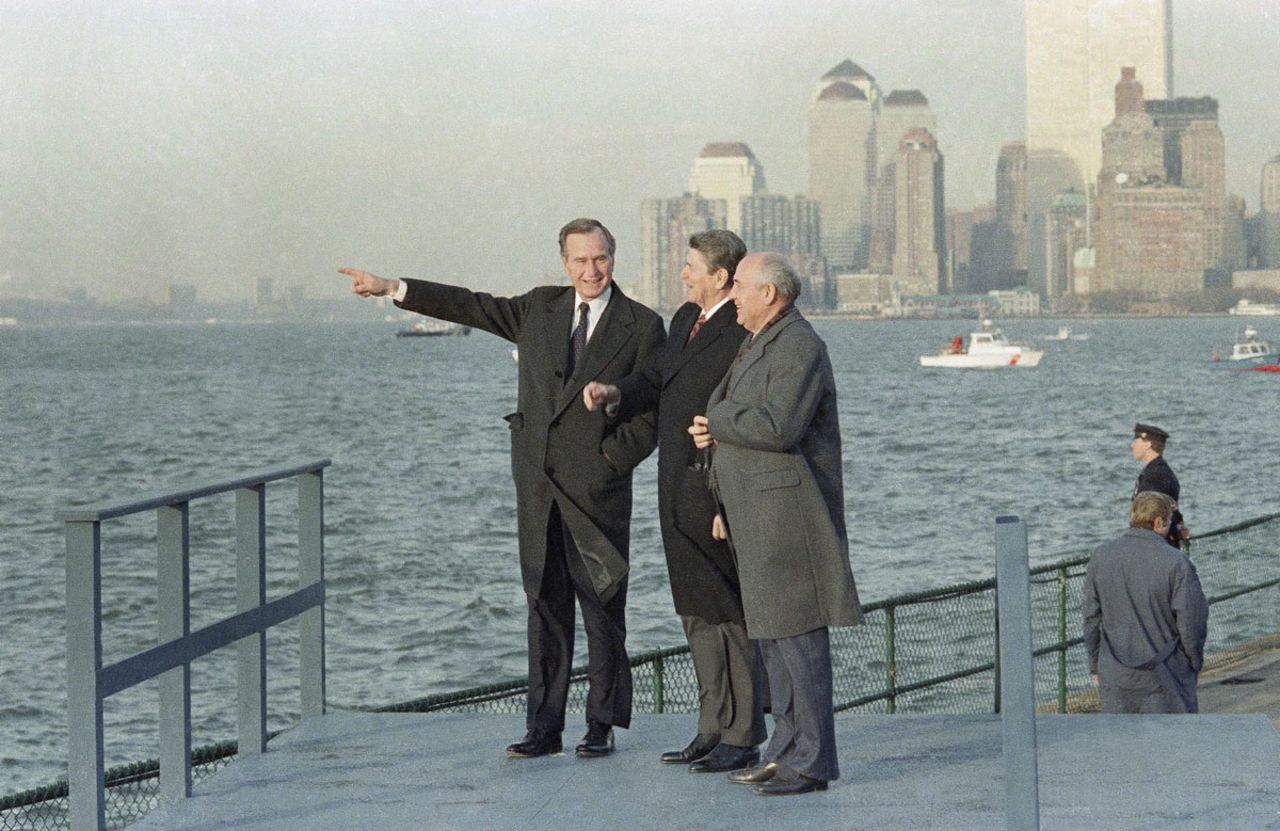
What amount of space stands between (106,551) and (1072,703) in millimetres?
28760

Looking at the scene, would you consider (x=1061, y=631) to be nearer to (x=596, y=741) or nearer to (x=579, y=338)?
(x=596, y=741)

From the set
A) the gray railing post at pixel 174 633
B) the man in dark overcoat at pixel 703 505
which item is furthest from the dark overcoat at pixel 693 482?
the gray railing post at pixel 174 633

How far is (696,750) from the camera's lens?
7.06 meters

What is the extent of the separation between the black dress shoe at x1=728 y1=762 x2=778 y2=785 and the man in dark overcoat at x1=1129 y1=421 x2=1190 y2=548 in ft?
16.5

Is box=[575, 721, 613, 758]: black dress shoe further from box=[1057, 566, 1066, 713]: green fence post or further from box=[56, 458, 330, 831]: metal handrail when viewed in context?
box=[1057, 566, 1066, 713]: green fence post

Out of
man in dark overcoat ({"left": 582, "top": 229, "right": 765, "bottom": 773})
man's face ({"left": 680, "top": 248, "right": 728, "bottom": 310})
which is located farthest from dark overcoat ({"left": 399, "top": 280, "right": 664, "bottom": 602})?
man's face ({"left": 680, "top": 248, "right": 728, "bottom": 310})

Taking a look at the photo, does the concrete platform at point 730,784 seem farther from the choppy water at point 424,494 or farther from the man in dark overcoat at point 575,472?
the choppy water at point 424,494

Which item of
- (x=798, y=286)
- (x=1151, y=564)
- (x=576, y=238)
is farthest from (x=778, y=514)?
(x=1151, y=564)

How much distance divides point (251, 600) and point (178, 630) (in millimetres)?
695

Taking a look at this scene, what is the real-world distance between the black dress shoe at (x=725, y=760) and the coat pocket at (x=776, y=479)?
105cm

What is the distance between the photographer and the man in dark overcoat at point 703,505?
22.4 feet

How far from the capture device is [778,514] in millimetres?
6426

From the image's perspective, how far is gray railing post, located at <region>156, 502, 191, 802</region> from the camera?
247 inches

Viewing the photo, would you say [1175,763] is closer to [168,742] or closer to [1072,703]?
[168,742]
